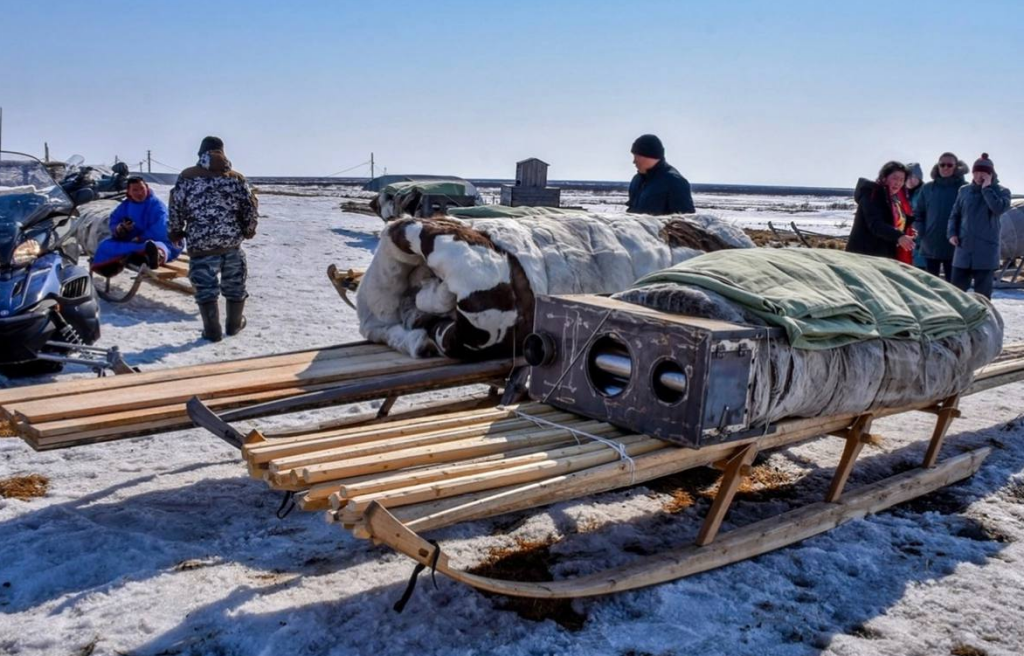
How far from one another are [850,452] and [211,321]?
16.9ft

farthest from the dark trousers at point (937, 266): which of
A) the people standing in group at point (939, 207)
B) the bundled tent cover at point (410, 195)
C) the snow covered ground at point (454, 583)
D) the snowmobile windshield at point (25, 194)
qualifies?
the bundled tent cover at point (410, 195)

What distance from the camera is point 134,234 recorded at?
8625mm

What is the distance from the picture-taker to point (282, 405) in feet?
12.0

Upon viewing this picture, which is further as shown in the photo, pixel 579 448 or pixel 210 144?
pixel 210 144

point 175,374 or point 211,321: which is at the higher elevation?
point 175,374

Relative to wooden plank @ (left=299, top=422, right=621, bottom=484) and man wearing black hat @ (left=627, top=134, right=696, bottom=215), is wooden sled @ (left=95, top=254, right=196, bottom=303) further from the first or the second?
wooden plank @ (left=299, top=422, right=621, bottom=484)

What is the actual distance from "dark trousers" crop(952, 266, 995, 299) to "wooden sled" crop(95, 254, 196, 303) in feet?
24.3

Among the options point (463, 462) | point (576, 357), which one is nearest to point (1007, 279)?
point (576, 357)

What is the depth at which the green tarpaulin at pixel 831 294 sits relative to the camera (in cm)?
361

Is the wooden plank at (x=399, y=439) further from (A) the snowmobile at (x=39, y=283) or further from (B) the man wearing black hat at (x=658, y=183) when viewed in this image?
(B) the man wearing black hat at (x=658, y=183)

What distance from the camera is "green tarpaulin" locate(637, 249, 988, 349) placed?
3613 millimetres

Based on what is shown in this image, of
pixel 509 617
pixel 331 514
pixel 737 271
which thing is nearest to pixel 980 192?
pixel 737 271

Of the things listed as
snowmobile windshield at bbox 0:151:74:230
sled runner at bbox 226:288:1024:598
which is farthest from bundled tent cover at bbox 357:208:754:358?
snowmobile windshield at bbox 0:151:74:230

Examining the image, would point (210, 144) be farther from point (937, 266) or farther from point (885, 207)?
point (937, 266)
